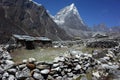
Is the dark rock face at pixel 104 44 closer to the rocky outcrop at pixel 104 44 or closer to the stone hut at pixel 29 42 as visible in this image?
the rocky outcrop at pixel 104 44

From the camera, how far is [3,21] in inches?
6688

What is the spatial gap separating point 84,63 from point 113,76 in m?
2.56

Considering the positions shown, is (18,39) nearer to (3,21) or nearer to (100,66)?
(100,66)

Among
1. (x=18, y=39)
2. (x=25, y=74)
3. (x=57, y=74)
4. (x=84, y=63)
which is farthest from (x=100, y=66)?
(x=18, y=39)

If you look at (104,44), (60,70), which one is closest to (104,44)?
(104,44)

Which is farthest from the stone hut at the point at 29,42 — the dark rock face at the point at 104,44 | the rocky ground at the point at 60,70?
the rocky ground at the point at 60,70

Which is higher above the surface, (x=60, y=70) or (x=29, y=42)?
(x=29, y=42)

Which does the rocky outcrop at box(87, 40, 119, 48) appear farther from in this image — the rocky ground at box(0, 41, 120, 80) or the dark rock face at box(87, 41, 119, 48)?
the rocky ground at box(0, 41, 120, 80)

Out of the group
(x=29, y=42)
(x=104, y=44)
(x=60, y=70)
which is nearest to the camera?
(x=60, y=70)

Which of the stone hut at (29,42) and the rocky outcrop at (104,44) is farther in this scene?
the stone hut at (29,42)

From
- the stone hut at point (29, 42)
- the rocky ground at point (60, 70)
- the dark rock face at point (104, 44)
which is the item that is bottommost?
the rocky ground at point (60, 70)

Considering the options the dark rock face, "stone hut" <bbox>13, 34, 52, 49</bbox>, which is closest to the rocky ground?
the dark rock face

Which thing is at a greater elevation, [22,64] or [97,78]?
[22,64]

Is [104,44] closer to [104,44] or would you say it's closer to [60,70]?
[104,44]
